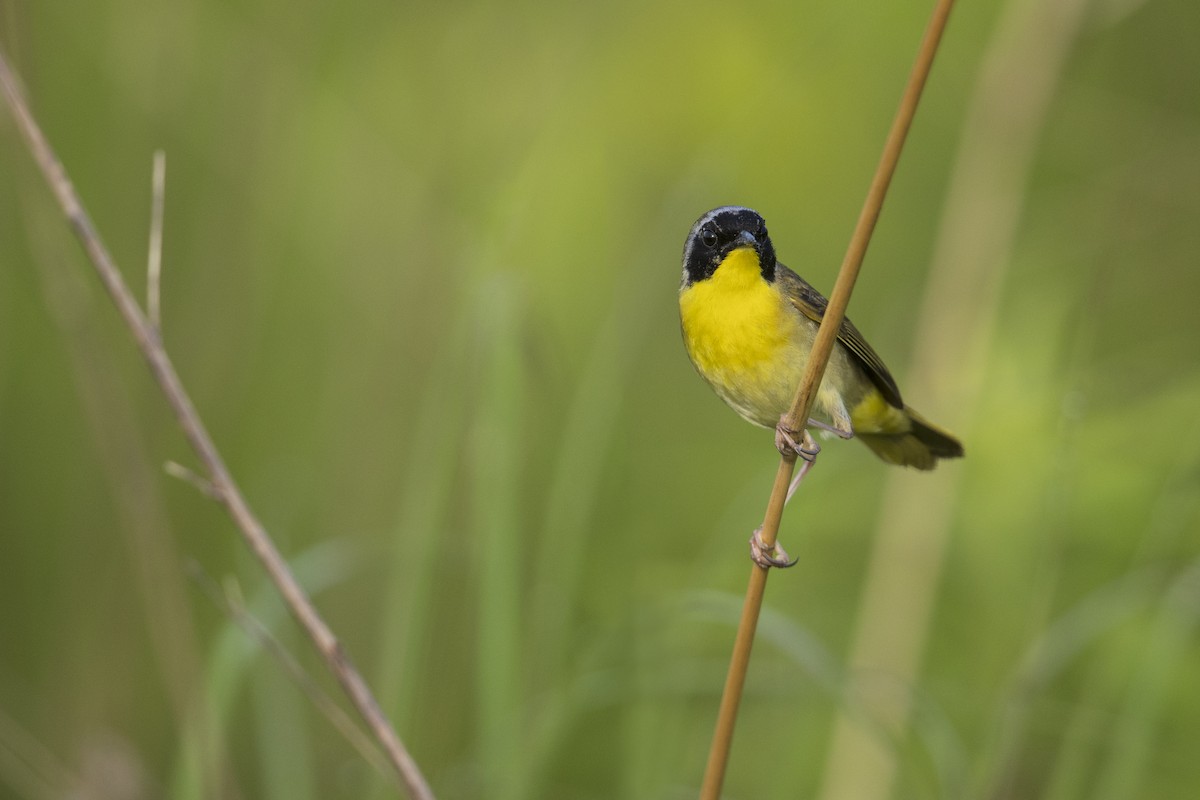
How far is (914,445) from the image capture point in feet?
9.82

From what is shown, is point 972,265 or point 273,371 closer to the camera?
point 972,265

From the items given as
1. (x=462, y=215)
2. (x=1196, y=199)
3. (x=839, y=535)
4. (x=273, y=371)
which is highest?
(x=1196, y=199)

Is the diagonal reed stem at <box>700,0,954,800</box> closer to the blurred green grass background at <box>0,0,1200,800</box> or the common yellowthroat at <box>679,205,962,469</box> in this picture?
the blurred green grass background at <box>0,0,1200,800</box>

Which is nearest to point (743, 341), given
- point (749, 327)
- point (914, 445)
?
point (749, 327)

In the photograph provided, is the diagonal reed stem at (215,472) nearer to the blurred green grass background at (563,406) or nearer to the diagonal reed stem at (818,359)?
the blurred green grass background at (563,406)

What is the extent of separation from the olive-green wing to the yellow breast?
0.17 metres

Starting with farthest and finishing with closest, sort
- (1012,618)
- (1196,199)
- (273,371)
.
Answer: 1. (273,371)
2. (1196,199)
3. (1012,618)

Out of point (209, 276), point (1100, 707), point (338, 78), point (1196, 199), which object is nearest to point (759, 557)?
point (1100, 707)

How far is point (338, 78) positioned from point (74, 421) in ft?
6.16

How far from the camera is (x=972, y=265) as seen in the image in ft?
12.3

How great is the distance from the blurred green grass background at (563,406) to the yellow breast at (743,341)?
153 millimetres

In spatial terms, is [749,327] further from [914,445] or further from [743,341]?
[914,445]

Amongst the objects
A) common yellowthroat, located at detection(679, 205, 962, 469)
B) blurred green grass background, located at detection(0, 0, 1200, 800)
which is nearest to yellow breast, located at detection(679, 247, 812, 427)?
common yellowthroat, located at detection(679, 205, 962, 469)

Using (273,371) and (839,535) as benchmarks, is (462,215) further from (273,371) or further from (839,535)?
(273,371)
